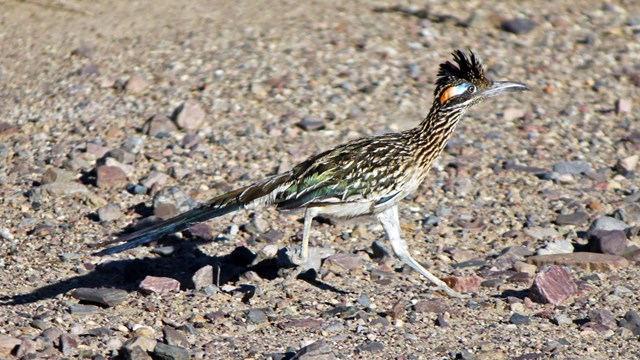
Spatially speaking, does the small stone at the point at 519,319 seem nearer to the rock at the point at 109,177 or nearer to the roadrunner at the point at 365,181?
the roadrunner at the point at 365,181

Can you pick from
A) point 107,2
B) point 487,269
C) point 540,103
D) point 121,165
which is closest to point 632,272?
point 487,269

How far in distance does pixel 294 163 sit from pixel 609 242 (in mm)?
2903

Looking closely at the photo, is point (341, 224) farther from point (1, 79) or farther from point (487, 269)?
point (1, 79)

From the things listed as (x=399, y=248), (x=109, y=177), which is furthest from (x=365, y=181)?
(x=109, y=177)

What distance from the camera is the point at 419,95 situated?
11250mm

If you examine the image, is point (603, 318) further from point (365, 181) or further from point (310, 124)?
point (310, 124)

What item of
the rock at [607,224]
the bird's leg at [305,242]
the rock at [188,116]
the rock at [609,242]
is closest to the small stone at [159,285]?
the bird's leg at [305,242]

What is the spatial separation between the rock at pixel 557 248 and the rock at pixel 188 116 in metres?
3.64

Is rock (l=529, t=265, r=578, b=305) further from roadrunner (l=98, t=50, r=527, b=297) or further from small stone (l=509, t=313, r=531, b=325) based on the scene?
roadrunner (l=98, t=50, r=527, b=297)

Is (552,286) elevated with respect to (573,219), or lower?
elevated

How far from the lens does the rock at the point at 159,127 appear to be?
1027cm

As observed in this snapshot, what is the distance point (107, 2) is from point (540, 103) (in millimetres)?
5453

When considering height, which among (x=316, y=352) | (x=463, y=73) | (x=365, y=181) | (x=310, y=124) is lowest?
(x=310, y=124)

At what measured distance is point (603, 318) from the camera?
714cm
